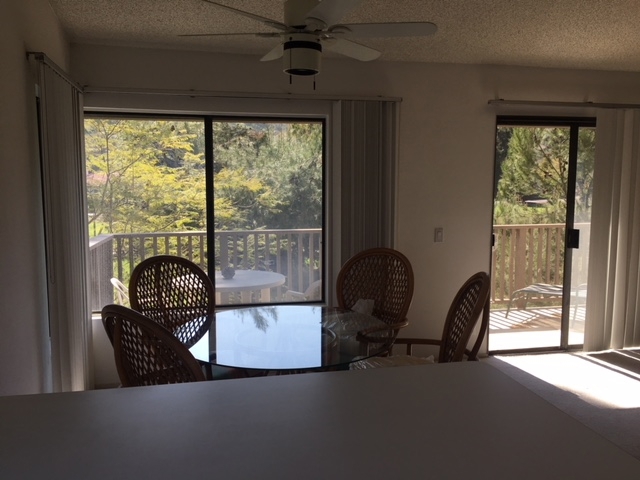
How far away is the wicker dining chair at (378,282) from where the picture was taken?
3223 mm

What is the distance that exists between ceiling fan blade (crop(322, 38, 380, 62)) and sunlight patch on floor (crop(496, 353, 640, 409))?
264cm

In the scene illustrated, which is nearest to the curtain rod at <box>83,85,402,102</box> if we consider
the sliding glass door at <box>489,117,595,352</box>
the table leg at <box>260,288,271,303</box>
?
the sliding glass door at <box>489,117,595,352</box>

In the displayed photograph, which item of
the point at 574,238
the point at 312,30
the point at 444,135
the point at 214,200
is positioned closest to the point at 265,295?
the point at 214,200

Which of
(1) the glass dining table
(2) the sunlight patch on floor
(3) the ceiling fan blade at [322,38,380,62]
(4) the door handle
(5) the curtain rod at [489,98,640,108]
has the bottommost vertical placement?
(2) the sunlight patch on floor

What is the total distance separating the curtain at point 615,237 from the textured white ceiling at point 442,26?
2.01ft

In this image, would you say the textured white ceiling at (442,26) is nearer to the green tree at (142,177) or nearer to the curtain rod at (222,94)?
the curtain rod at (222,94)

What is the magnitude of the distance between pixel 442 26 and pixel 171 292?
7.67 ft

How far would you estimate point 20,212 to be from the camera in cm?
230

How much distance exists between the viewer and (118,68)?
3396mm

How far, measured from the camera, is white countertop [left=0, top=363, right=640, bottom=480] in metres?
0.71

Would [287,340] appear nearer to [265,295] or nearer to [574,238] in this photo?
[265,295]

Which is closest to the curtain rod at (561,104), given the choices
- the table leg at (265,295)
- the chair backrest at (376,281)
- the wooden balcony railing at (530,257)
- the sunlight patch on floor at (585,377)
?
the wooden balcony railing at (530,257)

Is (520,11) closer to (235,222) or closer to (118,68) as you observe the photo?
(235,222)

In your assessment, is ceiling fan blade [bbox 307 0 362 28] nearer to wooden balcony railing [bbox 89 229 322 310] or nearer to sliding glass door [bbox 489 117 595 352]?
wooden balcony railing [bbox 89 229 322 310]
